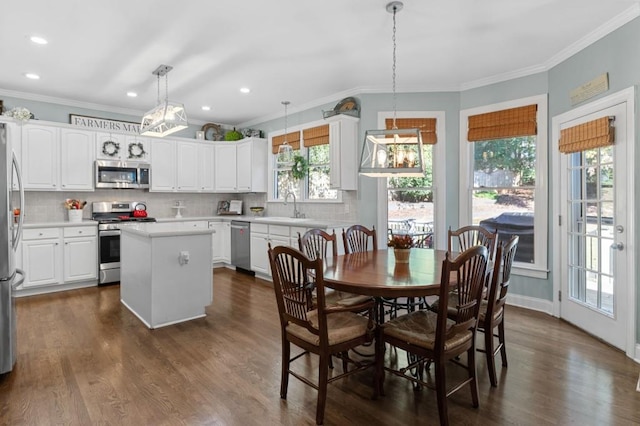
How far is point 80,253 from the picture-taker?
5.11 metres

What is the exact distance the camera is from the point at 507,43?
3559 millimetres

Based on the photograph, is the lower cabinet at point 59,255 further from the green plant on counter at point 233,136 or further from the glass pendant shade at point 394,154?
the glass pendant shade at point 394,154

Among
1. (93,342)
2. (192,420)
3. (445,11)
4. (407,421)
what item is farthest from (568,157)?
(93,342)

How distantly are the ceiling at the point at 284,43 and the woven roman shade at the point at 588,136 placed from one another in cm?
77

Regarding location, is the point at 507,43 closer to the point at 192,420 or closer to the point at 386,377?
the point at 386,377

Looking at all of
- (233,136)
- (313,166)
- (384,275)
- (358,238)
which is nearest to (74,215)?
(233,136)

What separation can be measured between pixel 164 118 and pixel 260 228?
7.33ft

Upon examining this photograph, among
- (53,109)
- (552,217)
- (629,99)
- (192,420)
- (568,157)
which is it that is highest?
(53,109)

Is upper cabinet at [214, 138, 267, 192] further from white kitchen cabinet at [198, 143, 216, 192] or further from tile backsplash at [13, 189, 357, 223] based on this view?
tile backsplash at [13, 189, 357, 223]

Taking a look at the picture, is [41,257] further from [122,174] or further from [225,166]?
[225,166]

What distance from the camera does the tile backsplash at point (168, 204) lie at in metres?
5.27

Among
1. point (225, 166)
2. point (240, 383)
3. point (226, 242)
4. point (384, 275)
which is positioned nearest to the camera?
point (384, 275)

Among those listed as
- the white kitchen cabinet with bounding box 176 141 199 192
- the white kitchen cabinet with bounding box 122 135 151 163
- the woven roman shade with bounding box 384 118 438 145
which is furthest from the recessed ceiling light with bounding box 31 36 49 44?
the woven roman shade with bounding box 384 118 438 145

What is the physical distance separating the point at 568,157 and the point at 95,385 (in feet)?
14.9
